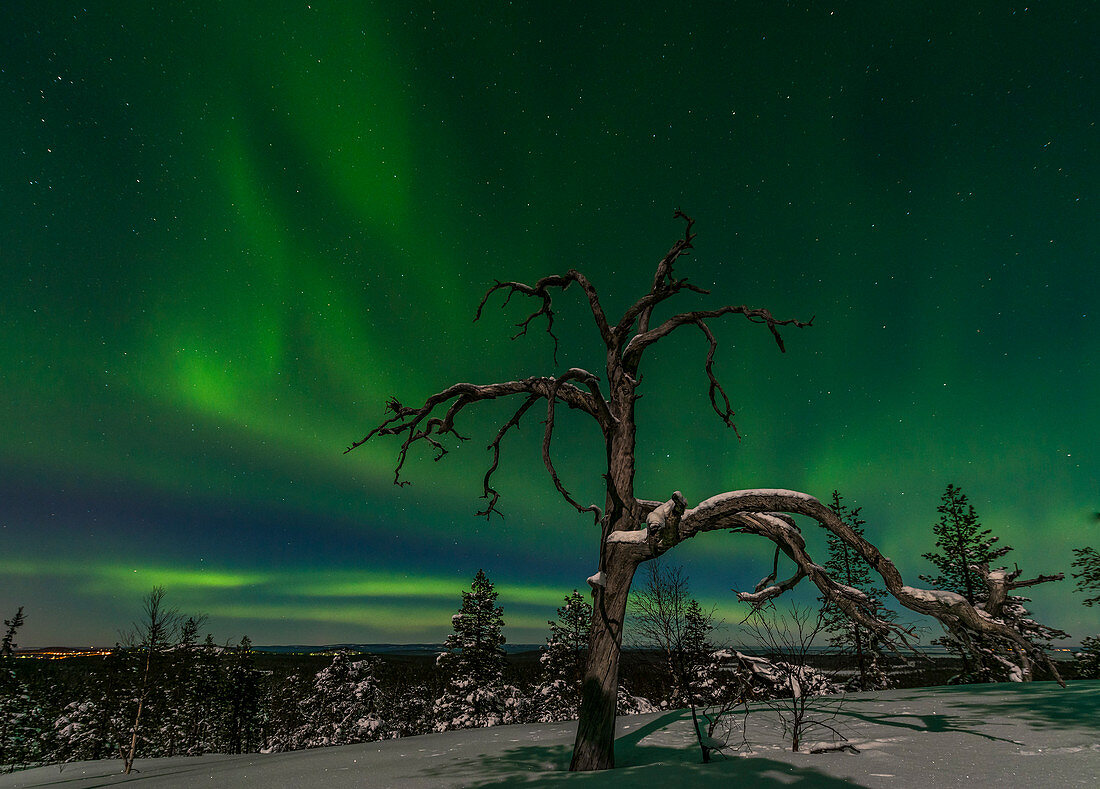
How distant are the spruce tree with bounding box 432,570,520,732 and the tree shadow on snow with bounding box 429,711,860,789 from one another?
75.9 feet

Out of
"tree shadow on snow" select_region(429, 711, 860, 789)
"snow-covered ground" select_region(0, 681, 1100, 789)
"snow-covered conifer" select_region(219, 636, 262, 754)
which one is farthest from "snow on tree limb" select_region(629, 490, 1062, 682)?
"snow-covered conifer" select_region(219, 636, 262, 754)

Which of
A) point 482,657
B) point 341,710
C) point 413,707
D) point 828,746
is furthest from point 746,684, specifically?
point 413,707

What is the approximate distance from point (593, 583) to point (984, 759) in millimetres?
4336

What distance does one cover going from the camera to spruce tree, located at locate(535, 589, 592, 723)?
3128cm

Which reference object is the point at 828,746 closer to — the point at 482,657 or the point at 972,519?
the point at 482,657

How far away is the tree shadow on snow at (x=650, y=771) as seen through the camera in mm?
4816

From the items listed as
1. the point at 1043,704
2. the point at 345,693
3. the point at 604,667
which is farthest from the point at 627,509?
the point at 345,693

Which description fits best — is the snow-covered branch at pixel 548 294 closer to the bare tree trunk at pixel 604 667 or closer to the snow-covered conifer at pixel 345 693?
the bare tree trunk at pixel 604 667

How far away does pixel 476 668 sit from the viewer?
2869cm

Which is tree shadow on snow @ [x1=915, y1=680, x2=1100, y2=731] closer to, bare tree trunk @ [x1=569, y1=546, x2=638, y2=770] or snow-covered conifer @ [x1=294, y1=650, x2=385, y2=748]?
bare tree trunk @ [x1=569, y1=546, x2=638, y2=770]

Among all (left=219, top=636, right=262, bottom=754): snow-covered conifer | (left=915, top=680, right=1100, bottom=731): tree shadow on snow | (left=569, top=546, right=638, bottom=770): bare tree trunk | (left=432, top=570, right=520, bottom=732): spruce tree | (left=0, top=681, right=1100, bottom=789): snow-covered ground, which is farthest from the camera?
(left=219, top=636, right=262, bottom=754): snow-covered conifer

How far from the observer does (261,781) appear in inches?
297

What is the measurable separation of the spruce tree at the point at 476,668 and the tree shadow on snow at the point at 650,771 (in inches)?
911

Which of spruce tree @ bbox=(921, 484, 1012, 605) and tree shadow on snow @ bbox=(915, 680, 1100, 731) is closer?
tree shadow on snow @ bbox=(915, 680, 1100, 731)
